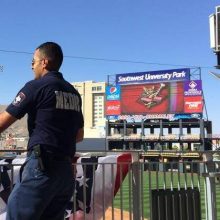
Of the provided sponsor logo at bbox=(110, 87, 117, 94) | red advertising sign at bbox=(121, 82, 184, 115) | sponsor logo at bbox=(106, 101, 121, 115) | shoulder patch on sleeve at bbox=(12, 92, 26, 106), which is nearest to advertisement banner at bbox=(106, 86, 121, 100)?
sponsor logo at bbox=(110, 87, 117, 94)

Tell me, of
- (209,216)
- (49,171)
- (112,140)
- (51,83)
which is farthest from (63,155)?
(112,140)

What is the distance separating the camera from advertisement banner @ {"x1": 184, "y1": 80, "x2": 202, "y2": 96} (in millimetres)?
60531

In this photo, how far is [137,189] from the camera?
5.32 m

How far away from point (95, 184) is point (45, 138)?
2096 mm

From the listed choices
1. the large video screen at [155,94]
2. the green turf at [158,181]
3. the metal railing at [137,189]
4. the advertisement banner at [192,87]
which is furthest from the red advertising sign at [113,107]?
the metal railing at [137,189]

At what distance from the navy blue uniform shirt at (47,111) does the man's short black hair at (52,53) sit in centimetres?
8

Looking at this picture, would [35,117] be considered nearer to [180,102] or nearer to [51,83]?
[51,83]

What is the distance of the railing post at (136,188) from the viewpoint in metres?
5.29

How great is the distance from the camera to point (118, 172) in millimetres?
5359

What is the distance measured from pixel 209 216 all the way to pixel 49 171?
2.86m

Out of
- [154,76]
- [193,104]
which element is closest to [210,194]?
[193,104]

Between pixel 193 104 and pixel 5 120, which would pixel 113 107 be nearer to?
pixel 193 104

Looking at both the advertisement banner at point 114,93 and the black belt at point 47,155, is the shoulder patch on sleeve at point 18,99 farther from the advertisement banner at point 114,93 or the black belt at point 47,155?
the advertisement banner at point 114,93

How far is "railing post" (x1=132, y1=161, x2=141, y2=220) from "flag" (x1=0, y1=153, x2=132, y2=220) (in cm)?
11
